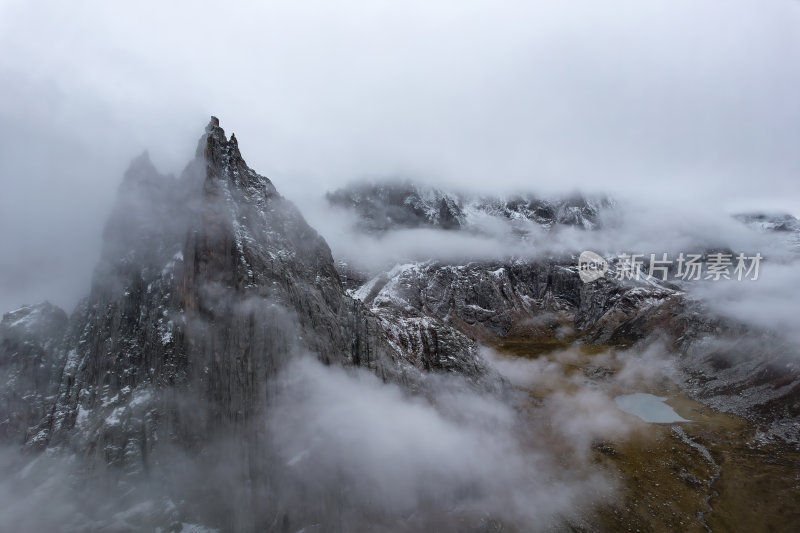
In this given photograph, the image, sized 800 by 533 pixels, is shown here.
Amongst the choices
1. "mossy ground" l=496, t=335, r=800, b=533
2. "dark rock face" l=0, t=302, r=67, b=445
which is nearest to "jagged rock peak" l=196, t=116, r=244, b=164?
"dark rock face" l=0, t=302, r=67, b=445

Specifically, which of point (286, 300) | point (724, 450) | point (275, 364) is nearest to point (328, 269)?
point (286, 300)

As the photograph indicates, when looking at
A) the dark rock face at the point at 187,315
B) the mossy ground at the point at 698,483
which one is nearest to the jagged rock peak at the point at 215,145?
the dark rock face at the point at 187,315

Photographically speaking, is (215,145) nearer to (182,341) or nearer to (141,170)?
(141,170)

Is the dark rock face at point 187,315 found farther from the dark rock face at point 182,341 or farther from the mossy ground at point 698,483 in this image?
the mossy ground at point 698,483

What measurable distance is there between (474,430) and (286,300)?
72728 mm

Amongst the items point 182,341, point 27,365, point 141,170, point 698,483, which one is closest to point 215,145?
point 141,170

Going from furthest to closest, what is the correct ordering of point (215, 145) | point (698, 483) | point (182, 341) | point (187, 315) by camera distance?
1. point (698, 483)
2. point (215, 145)
3. point (187, 315)
4. point (182, 341)

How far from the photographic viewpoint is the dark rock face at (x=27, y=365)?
359 feet

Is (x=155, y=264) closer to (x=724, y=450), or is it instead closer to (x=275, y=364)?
(x=275, y=364)

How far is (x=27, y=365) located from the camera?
11381 cm

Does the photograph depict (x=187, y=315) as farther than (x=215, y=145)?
No

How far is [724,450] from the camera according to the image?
153875 mm

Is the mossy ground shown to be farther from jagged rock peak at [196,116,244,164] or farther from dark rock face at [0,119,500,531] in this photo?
jagged rock peak at [196,116,244,164]

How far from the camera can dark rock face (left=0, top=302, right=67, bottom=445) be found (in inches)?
4304
